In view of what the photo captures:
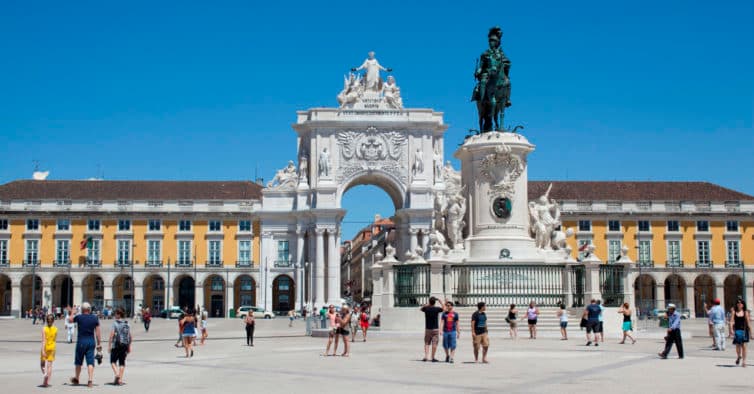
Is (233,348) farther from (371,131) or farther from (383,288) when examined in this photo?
(371,131)

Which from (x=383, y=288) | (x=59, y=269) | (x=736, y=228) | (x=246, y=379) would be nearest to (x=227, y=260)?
(x=59, y=269)

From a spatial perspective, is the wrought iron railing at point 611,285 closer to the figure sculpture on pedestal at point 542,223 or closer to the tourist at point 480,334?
the figure sculpture on pedestal at point 542,223

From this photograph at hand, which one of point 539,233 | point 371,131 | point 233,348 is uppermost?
point 371,131

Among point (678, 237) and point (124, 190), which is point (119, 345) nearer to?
point (678, 237)

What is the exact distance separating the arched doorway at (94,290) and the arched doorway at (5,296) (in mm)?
6381

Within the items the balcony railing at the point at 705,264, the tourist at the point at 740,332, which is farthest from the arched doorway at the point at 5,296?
the tourist at the point at 740,332

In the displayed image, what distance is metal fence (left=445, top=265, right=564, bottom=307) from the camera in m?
30.0

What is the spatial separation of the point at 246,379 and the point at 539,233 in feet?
50.6

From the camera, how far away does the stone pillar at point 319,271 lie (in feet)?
269

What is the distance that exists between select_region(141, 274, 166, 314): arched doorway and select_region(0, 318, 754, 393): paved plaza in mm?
62825

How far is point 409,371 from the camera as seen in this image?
18797mm

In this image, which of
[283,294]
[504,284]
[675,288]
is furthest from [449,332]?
[283,294]

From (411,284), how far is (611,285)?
6.11 m

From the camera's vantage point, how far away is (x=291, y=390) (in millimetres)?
15750
